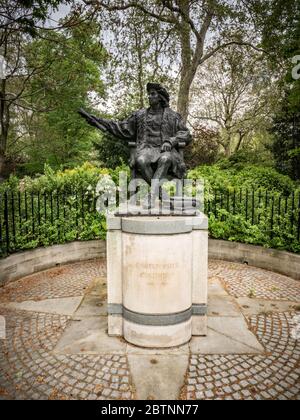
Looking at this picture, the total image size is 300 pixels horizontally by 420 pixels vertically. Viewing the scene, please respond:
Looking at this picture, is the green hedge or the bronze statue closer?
the bronze statue

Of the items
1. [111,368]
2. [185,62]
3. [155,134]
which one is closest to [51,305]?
[111,368]

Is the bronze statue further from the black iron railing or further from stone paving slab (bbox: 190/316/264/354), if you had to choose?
the black iron railing

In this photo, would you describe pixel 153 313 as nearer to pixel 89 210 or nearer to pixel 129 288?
pixel 129 288

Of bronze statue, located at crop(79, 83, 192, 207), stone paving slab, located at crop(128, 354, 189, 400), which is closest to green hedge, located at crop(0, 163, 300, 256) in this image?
bronze statue, located at crop(79, 83, 192, 207)

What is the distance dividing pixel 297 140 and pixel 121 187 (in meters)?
14.8

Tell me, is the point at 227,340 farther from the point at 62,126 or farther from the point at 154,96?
the point at 62,126

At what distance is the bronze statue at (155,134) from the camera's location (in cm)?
462

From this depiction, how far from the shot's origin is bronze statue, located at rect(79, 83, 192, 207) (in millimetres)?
4621

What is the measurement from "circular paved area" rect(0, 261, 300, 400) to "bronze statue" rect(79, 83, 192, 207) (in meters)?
2.68

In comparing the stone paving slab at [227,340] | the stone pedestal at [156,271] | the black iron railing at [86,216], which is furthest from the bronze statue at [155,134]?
the black iron railing at [86,216]

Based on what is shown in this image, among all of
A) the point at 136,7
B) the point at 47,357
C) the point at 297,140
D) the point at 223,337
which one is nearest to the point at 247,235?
the point at 223,337

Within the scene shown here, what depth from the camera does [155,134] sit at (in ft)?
15.6

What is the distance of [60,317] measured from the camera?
4.61m

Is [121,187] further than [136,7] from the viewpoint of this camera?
No
